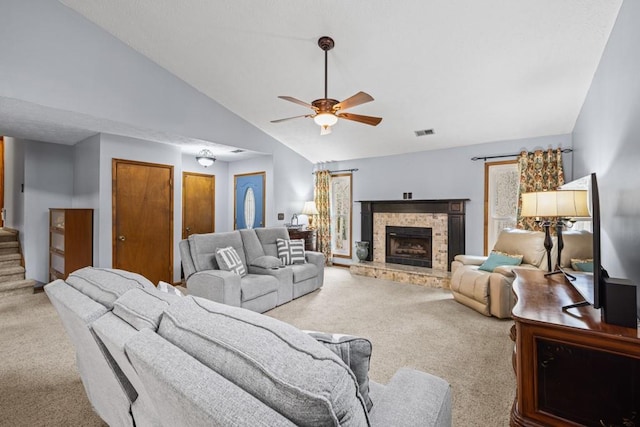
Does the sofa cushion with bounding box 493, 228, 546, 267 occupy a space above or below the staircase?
above

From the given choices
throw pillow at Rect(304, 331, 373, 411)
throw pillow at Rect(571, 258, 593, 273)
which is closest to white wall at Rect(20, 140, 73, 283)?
throw pillow at Rect(304, 331, 373, 411)

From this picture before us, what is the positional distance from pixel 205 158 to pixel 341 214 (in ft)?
10.3

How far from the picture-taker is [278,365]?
692 millimetres

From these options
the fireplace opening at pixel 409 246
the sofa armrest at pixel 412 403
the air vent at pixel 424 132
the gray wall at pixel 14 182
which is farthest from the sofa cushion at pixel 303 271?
the gray wall at pixel 14 182

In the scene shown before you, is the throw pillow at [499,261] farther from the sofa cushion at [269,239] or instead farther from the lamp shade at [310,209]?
the lamp shade at [310,209]

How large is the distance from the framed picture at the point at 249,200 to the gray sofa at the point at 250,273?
168 cm

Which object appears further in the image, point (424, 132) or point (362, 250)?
point (362, 250)

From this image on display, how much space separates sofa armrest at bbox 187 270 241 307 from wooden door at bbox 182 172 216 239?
276 cm

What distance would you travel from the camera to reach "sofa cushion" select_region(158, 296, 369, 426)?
64 centimetres

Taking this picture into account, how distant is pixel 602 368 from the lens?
138cm

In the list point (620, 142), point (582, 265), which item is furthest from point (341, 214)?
point (620, 142)

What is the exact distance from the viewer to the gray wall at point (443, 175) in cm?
491

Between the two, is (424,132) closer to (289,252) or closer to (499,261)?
(499,261)

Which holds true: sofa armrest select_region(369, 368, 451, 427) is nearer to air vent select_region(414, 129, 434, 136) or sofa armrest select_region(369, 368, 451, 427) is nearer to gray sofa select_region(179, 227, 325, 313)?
gray sofa select_region(179, 227, 325, 313)
